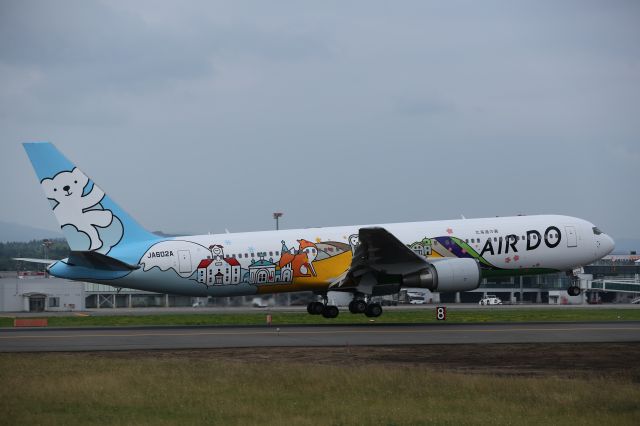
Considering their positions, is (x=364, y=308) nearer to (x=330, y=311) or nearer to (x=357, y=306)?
(x=357, y=306)

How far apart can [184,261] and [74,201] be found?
6.06 m

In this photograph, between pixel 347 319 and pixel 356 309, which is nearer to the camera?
pixel 356 309

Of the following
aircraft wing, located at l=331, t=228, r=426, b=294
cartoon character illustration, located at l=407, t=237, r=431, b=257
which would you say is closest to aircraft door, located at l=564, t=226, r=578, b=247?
cartoon character illustration, located at l=407, t=237, r=431, b=257

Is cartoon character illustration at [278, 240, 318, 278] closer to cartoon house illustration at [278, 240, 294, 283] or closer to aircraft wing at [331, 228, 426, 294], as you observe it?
cartoon house illustration at [278, 240, 294, 283]

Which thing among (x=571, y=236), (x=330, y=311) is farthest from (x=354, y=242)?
(x=571, y=236)

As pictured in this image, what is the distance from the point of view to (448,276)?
143 ft

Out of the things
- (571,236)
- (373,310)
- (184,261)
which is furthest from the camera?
(571,236)

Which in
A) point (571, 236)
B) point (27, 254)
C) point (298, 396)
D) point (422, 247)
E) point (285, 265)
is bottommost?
point (298, 396)

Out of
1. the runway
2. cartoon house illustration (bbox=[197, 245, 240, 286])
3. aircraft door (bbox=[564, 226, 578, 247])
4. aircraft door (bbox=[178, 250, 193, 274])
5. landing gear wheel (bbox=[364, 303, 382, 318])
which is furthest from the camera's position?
aircraft door (bbox=[564, 226, 578, 247])

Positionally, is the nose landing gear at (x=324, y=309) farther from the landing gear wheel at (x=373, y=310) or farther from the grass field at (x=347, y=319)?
the landing gear wheel at (x=373, y=310)

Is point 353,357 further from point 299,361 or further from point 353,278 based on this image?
point 353,278

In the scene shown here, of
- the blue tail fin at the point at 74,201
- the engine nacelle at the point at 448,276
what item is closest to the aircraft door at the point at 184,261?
the blue tail fin at the point at 74,201

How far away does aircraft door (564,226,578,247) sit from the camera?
48.8 m

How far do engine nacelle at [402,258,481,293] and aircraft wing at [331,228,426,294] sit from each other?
1.60 ft
